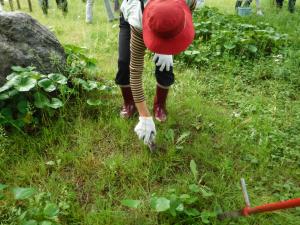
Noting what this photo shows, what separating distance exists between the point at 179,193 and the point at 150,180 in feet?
0.71

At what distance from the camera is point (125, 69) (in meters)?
2.51

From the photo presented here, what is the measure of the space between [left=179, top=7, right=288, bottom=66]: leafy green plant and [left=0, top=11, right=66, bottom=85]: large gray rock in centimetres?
165

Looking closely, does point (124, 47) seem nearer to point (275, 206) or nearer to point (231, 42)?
point (275, 206)

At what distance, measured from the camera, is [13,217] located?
1741 millimetres

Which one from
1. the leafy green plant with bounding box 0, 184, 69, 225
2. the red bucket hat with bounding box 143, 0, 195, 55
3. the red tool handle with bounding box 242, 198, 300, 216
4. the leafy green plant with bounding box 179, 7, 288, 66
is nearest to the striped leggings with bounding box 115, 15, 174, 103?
the red bucket hat with bounding box 143, 0, 195, 55

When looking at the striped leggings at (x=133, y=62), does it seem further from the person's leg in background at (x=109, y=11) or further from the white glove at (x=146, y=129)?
the person's leg in background at (x=109, y=11)

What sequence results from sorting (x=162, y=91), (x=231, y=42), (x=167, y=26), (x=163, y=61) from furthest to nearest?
1. (x=231, y=42)
2. (x=162, y=91)
3. (x=163, y=61)
4. (x=167, y=26)

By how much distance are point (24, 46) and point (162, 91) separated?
117 centimetres

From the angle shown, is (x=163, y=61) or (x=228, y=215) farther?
(x=163, y=61)

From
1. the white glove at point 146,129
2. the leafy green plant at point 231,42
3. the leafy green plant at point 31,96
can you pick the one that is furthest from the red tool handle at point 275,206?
the leafy green plant at point 231,42

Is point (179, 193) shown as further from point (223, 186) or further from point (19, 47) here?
point (19, 47)

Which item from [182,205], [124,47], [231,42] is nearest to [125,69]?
[124,47]

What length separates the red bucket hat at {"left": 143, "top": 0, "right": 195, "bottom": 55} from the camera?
1.70m

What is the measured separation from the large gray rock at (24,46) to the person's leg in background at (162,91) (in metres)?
0.85
